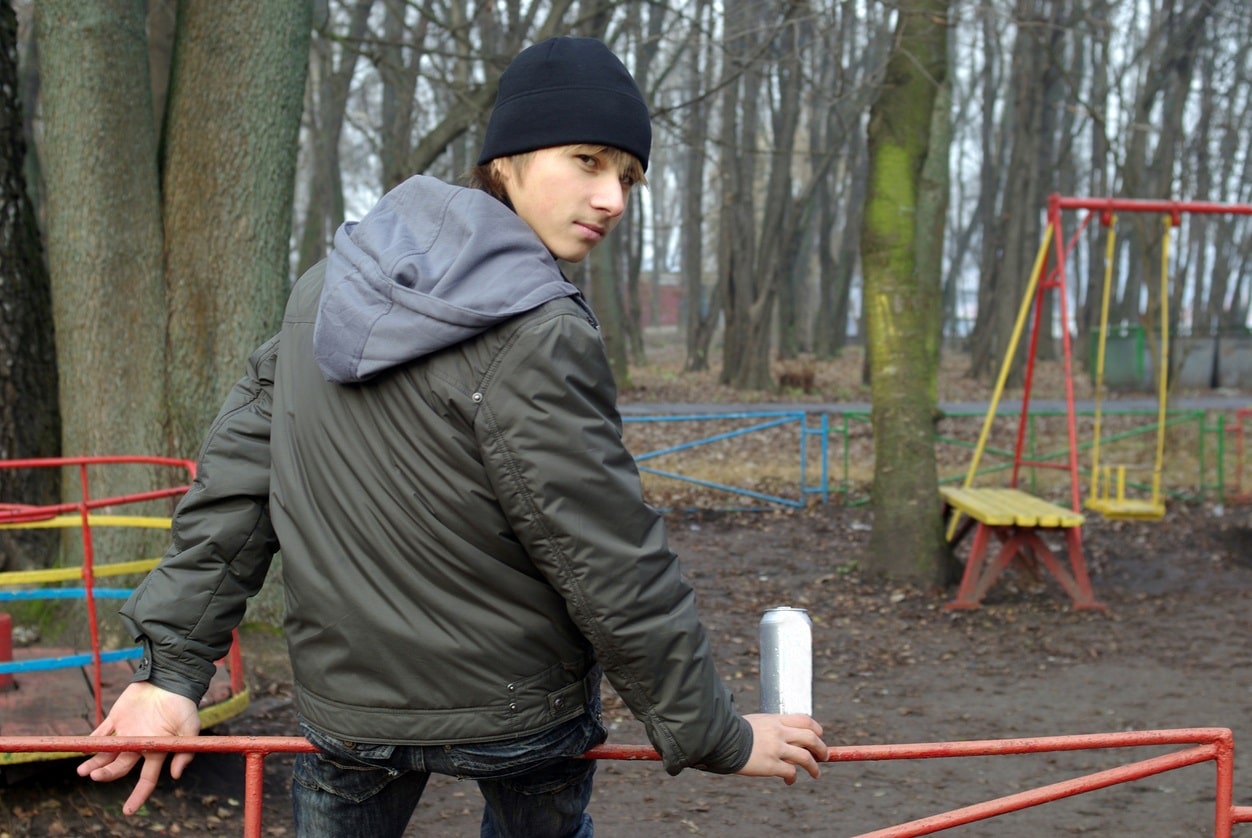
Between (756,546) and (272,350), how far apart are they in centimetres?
873

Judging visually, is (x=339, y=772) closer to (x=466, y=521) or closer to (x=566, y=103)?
(x=466, y=521)

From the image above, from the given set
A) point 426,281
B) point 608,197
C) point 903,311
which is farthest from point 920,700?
point 426,281

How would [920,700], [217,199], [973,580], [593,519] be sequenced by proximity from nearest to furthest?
1. [593,519]
2. [217,199]
3. [920,700]
4. [973,580]

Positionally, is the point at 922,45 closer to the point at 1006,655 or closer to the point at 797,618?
the point at 1006,655

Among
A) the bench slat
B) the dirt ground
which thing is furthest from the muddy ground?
the bench slat

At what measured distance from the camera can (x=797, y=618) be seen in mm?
2150

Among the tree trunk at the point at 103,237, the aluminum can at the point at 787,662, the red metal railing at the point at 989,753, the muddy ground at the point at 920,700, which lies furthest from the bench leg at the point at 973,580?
the aluminum can at the point at 787,662

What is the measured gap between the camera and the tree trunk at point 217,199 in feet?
18.3

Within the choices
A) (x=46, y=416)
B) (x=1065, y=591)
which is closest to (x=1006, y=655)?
(x=1065, y=591)

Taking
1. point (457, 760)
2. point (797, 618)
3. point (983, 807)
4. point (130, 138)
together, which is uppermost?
point (130, 138)

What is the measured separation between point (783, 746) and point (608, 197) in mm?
879

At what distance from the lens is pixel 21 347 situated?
234 inches

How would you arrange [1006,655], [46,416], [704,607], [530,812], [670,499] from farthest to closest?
[670,499] < [704,607] < [1006,655] < [46,416] < [530,812]

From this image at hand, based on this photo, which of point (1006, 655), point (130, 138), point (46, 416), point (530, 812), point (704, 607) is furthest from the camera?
point (704, 607)
